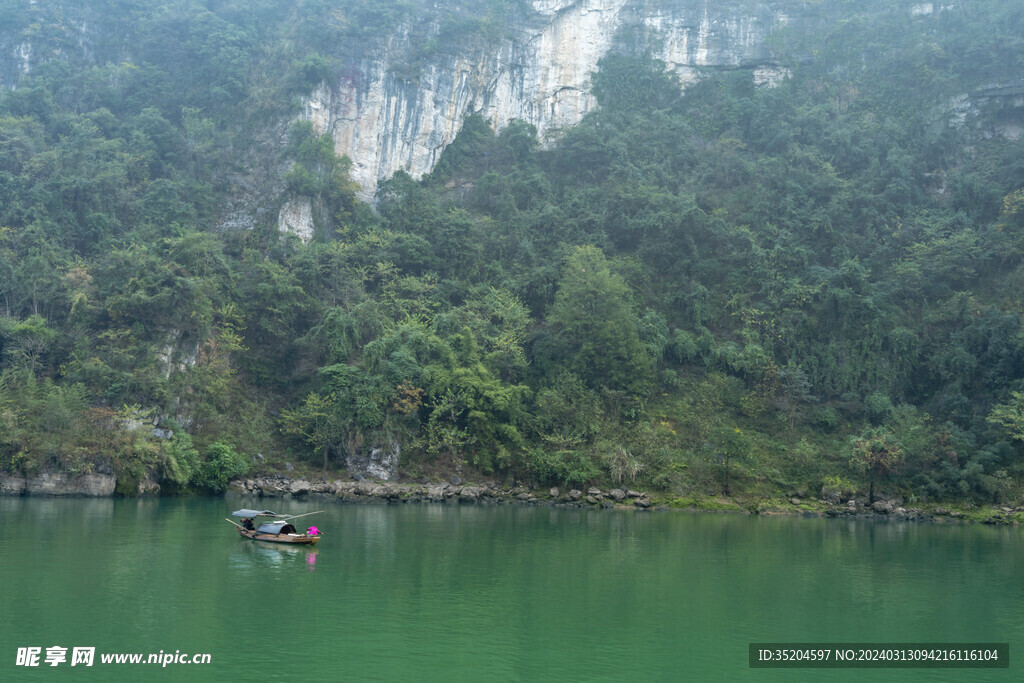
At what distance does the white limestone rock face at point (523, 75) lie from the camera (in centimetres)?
4741

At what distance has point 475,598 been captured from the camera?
13.6 metres

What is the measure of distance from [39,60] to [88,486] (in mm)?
32198

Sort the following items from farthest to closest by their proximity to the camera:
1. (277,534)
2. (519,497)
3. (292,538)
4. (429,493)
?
(519,497), (429,493), (277,534), (292,538)

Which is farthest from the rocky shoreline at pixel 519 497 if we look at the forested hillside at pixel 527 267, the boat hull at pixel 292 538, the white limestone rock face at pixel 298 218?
the white limestone rock face at pixel 298 218

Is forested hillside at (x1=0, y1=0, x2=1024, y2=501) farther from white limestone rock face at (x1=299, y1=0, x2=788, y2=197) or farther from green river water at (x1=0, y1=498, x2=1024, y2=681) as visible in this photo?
green river water at (x1=0, y1=498, x2=1024, y2=681)

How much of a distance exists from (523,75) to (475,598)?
44.1 metres

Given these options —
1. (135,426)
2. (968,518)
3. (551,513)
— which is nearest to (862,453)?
(968,518)

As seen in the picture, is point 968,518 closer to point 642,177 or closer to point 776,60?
point 642,177

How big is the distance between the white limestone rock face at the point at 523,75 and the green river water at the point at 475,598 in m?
29.7

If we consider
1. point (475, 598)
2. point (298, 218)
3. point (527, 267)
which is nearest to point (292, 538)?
point (475, 598)

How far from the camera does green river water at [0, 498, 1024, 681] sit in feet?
33.2

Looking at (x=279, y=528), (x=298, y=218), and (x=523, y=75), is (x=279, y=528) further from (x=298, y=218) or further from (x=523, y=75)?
(x=523, y=75)

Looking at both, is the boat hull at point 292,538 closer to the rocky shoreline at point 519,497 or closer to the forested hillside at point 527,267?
the rocky shoreline at point 519,497

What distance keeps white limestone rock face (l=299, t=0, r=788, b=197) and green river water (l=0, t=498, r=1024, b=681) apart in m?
29.7
